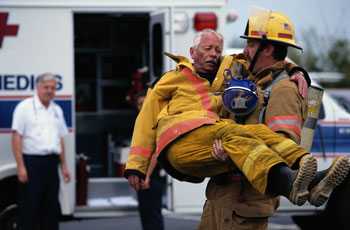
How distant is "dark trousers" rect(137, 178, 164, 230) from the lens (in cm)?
840

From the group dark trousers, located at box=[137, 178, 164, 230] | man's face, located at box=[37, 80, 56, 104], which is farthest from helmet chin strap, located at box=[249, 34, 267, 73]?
man's face, located at box=[37, 80, 56, 104]

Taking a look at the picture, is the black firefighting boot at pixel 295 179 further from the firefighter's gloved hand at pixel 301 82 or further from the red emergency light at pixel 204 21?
the red emergency light at pixel 204 21

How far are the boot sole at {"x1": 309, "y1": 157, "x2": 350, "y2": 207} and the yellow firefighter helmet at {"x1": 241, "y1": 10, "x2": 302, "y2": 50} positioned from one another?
96 centimetres

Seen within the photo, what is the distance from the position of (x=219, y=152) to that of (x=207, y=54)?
75 centimetres

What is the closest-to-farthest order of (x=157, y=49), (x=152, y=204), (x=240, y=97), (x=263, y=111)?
(x=240, y=97) < (x=263, y=111) < (x=152, y=204) < (x=157, y=49)

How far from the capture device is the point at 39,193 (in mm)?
8625

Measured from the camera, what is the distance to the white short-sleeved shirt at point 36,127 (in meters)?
8.58

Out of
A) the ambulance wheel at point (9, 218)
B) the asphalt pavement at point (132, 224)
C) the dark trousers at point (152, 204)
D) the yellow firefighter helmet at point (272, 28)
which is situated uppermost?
the yellow firefighter helmet at point (272, 28)

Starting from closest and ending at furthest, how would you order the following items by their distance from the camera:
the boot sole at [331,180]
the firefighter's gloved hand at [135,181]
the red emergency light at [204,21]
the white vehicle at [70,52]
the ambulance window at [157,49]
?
the boot sole at [331,180] < the firefighter's gloved hand at [135,181] < the white vehicle at [70,52] < the red emergency light at [204,21] < the ambulance window at [157,49]

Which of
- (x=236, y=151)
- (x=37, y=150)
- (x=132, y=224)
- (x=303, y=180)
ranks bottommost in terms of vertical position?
(x=132, y=224)

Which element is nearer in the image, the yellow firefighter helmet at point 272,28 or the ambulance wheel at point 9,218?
the yellow firefighter helmet at point 272,28

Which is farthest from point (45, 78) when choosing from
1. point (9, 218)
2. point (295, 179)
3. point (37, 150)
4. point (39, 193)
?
point (295, 179)

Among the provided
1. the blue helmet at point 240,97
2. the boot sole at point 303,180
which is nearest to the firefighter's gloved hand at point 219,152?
the blue helmet at point 240,97

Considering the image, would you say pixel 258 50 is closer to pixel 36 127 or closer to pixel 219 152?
pixel 219 152
